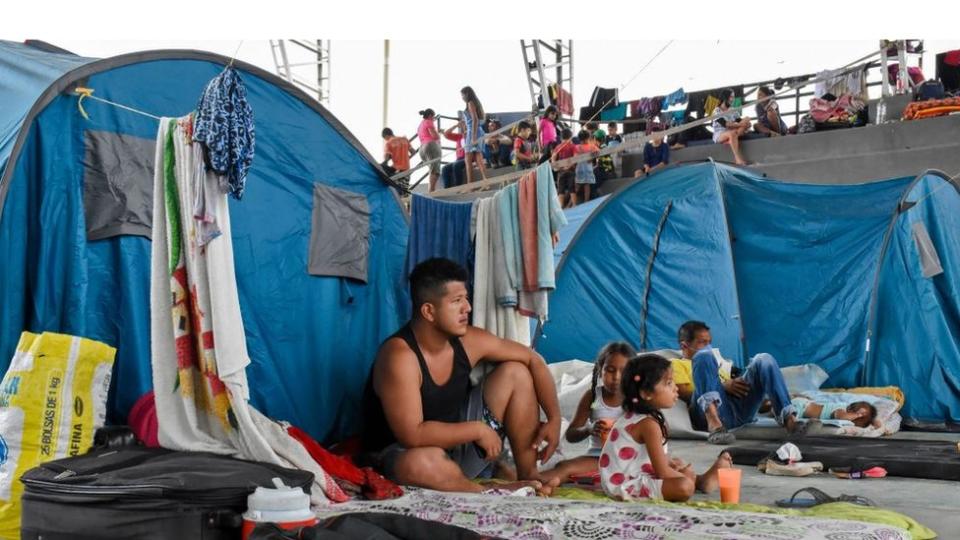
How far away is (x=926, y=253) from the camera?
7266 mm

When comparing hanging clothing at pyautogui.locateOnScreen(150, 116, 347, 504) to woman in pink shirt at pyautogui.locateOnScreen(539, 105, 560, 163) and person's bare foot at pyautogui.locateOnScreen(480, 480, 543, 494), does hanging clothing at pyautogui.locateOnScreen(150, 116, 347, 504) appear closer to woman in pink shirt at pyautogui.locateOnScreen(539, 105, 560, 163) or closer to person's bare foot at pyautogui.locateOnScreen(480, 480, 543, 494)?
person's bare foot at pyautogui.locateOnScreen(480, 480, 543, 494)

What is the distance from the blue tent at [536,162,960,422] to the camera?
287 inches

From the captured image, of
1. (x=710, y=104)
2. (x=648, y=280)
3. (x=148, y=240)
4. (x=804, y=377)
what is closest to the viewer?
(x=148, y=240)

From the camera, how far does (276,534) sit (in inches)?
109

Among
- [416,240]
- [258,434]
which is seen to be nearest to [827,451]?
[416,240]

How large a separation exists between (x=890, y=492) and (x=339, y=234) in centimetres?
280

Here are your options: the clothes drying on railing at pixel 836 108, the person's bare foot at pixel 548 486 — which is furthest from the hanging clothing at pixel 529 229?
the clothes drying on railing at pixel 836 108

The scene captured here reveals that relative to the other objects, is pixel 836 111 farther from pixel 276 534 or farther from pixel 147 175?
pixel 276 534

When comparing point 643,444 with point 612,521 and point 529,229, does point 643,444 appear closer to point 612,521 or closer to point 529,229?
point 612,521

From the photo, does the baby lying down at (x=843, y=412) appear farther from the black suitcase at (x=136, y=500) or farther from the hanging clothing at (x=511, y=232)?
the black suitcase at (x=136, y=500)

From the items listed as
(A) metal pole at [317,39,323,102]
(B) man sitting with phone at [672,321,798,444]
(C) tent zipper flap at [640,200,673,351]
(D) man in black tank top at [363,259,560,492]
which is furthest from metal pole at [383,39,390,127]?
(D) man in black tank top at [363,259,560,492]

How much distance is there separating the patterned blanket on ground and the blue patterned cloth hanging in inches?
48.9

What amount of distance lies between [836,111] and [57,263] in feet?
33.4

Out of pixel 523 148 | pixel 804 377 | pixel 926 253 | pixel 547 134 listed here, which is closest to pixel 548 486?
pixel 804 377
